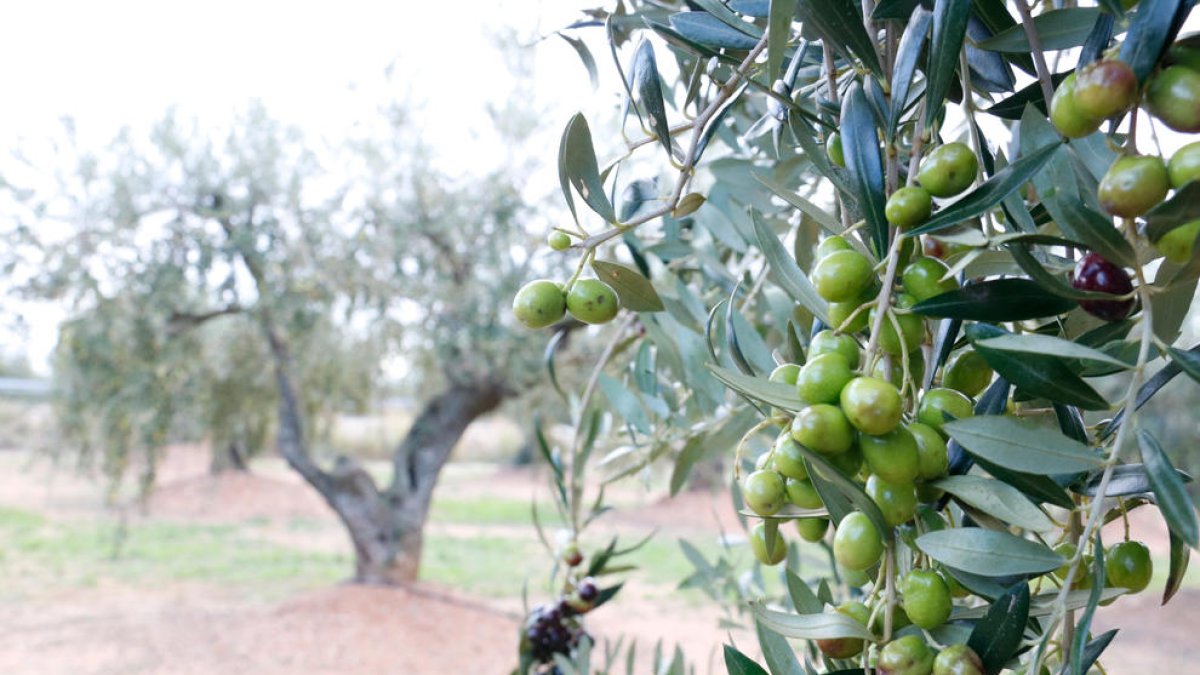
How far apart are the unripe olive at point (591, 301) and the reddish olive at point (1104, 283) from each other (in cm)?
16

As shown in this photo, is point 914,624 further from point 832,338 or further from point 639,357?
point 639,357

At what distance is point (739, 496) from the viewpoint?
2.47 ft

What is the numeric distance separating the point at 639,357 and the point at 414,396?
18.9 ft

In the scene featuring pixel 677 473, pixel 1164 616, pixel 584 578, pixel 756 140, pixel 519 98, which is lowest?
pixel 1164 616

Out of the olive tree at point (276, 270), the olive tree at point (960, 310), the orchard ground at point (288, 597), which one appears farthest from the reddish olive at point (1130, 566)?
the olive tree at point (276, 270)

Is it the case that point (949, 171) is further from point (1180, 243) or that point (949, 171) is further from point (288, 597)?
point (288, 597)

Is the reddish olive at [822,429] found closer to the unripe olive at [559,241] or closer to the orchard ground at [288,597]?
the unripe olive at [559,241]

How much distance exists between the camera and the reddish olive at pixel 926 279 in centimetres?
28

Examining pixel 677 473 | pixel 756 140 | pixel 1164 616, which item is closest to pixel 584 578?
pixel 677 473

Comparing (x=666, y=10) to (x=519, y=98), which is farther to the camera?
(x=519, y=98)

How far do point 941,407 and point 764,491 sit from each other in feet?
0.24

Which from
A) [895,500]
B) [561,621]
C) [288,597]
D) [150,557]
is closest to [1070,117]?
[895,500]

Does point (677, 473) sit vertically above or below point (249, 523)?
above

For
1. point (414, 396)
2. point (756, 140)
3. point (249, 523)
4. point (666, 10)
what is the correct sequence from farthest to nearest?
1. point (249, 523)
2. point (414, 396)
3. point (756, 140)
4. point (666, 10)
